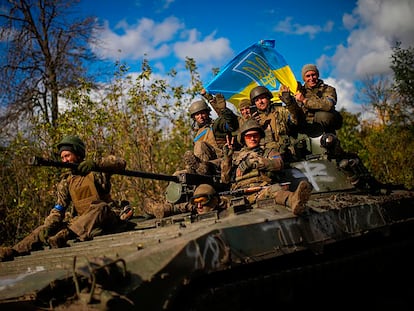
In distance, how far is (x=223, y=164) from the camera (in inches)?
333

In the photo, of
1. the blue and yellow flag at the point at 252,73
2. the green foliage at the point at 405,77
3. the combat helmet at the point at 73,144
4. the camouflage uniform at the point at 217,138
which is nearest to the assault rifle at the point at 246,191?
the camouflage uniform at the point at 217,138

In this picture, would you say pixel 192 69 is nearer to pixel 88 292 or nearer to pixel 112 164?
pixel 112 164

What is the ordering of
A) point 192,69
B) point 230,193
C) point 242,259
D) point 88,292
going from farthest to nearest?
point 192,69, point 230,193, point 242,259, point 88,292

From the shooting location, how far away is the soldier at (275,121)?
8.90 meters

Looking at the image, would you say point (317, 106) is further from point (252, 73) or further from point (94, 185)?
point (94, 185)

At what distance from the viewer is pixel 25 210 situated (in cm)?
1734

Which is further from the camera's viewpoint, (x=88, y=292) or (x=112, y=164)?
(x=112, y=164)

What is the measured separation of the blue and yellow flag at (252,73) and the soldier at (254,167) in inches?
138

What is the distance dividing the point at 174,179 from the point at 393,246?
366 centimetres

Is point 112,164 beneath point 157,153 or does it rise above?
beneath

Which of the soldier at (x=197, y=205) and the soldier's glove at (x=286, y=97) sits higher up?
the soldier's glove at (x=286, y=97)

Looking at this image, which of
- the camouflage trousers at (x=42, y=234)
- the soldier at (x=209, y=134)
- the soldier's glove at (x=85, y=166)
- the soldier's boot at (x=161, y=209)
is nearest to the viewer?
the soldier's glove at (x=85, y=166)

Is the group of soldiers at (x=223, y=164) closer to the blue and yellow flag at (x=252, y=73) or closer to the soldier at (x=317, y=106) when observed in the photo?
the soldier at (x=317, y=106)

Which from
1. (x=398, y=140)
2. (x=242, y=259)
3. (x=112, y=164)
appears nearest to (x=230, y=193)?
(x=112, y=164)
